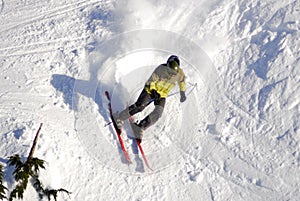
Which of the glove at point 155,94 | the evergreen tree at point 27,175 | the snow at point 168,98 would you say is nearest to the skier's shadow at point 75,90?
the snow at point 168,98

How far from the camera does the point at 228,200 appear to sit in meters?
8.98

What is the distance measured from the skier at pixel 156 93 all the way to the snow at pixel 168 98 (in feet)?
1.05

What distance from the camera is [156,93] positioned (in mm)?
→ 9773

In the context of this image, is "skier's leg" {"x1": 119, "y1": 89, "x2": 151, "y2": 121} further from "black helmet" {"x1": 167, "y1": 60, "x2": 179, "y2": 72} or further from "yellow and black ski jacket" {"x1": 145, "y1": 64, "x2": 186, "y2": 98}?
"black helmet" {"x1": 167, "y1": 60, "x2": 179, "y2": 72}

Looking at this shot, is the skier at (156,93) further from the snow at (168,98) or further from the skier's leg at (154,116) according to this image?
the snow at (168,98)

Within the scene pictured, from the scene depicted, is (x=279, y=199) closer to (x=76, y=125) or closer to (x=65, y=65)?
(x=76, y=125)

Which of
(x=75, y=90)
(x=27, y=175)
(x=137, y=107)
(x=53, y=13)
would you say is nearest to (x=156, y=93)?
(x=137, y=107)

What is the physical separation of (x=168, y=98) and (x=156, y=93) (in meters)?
0.71

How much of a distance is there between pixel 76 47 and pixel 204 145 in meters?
3.84

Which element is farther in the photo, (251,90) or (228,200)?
(251,90)

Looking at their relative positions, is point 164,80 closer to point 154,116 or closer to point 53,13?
point 154,116

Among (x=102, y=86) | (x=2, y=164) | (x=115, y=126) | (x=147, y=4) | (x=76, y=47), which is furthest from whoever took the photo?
(x=147, y=4)

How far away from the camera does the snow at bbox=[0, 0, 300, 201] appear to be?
9117 millimetres

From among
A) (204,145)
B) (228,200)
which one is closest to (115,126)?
(204,145)
